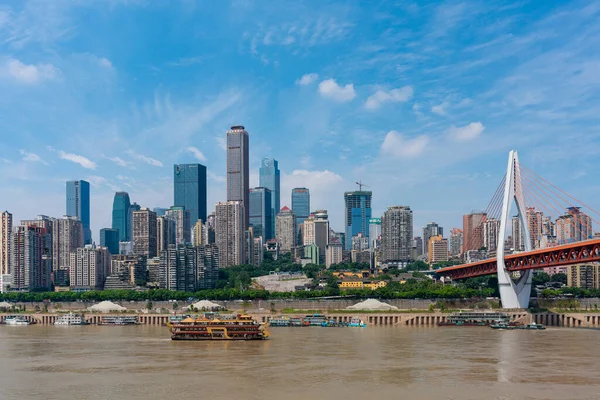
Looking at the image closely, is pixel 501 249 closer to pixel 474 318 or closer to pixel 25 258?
pixel 474 318

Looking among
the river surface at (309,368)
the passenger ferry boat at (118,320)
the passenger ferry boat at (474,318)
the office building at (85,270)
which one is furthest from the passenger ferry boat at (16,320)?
the office building at (85,270)

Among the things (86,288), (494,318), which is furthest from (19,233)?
(494,318)

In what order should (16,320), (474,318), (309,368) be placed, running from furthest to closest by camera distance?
(16,320), (474,318), (309,368)

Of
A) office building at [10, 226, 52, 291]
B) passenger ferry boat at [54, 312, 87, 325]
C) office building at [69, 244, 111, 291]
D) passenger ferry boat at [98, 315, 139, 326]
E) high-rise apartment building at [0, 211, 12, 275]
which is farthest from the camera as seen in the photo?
office building at [69, 244, 111, 291]

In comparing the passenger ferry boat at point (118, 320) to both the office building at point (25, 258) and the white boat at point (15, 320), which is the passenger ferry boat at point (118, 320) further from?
the office building at point (25, 258)

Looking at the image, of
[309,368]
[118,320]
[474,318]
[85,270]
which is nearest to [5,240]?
[85,270]

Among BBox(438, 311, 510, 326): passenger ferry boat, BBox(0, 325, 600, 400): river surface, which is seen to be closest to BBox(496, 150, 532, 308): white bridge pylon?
Answer: BBox(438, 311, 510, 326): passenger ferry boat

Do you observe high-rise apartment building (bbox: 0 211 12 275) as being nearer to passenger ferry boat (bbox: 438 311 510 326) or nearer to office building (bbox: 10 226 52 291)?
office building (bbox: 10 226 52 291)
